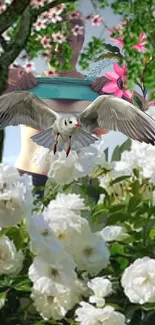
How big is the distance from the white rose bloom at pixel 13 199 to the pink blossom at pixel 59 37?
6.10m

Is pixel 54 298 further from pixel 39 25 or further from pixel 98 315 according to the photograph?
pixel 39 25

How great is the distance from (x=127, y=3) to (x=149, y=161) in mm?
5517

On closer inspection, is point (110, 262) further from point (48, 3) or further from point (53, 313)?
point (48, 3)

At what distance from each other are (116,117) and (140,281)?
156 cm

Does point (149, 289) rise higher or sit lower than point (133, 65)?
higher

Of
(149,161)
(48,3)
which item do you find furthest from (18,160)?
(149,161)

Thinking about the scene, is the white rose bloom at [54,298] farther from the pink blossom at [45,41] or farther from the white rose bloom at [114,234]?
the pink blossom at [45,41]

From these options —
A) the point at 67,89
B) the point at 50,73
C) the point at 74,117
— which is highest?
the point at 74,117

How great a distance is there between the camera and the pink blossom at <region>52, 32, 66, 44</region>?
7.09 meters

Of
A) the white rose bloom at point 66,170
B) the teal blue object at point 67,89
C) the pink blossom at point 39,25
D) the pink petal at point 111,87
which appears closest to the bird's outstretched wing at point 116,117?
the white rose bloom at point 66,170

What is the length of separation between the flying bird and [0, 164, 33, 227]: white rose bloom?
3.28ft

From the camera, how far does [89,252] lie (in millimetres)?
1083

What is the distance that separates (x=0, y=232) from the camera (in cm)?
110

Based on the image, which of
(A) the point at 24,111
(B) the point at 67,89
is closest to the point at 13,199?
(A) the point at 24,111
